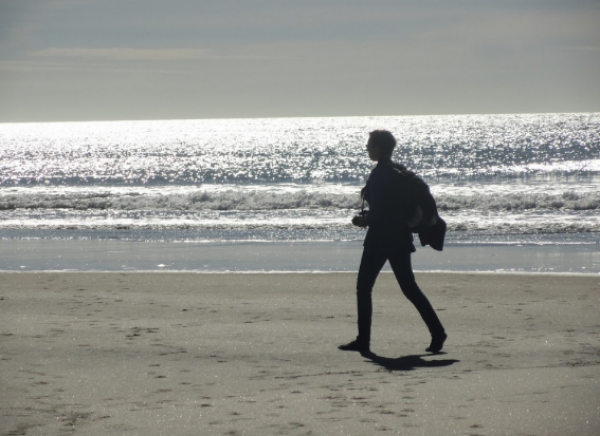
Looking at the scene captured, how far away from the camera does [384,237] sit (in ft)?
20.2

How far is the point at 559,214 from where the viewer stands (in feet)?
82.5

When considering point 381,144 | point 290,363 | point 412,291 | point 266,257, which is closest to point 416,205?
point 381,144

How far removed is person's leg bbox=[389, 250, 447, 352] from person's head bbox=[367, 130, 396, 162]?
696 millimetres

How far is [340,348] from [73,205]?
87.5ft

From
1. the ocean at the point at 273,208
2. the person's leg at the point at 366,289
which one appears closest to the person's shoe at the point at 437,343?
the person's leg at the point at 366,289

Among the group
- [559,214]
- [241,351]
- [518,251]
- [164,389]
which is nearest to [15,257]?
[518,251]

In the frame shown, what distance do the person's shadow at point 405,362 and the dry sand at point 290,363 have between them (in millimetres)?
14

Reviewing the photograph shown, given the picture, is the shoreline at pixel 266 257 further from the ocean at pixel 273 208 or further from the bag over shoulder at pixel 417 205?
the bag over shoulder at pixel 417 205

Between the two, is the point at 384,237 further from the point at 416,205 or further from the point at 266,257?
the point at 266,257

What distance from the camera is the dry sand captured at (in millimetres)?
4359

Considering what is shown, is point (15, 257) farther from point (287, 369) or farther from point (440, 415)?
point (440, 415)

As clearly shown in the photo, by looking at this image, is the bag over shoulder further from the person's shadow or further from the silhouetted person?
the person's shadow

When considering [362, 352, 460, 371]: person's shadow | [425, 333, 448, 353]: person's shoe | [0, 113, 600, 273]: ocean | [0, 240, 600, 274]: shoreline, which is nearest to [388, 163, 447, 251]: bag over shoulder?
[425, 333, 448, 353]: person's shoe

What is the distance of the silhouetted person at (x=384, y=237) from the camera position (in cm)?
612
